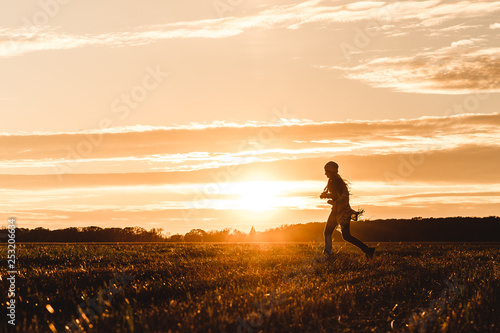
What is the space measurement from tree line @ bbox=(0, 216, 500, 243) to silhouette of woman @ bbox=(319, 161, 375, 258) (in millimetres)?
17457

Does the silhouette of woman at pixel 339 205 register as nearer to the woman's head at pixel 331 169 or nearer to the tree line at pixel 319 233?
the woman's head at pixel 331 169

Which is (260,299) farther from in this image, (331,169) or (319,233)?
(319,233)

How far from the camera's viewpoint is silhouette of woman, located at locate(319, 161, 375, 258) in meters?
14.8

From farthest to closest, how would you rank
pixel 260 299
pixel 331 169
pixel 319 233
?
pixel 319 233 → pixel 331 169 → pixel 260 299

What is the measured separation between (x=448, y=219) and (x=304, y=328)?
30.0 m

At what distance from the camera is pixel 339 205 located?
49.0 ft

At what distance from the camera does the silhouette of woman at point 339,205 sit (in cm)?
1484

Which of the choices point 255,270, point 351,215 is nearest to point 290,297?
point 255,270

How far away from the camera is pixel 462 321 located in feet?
20.5

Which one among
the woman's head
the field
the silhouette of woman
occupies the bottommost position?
the field

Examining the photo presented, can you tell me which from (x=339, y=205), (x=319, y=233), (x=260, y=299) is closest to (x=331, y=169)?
(x=339, y=205)

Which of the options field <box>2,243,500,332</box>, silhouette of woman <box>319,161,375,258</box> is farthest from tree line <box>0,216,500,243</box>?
field <box>2,243,500,332</box>

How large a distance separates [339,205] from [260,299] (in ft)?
27.1

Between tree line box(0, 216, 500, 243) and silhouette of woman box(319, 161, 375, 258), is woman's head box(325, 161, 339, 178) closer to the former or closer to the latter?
silhouette of woman box(319, 161, 375, 258)
